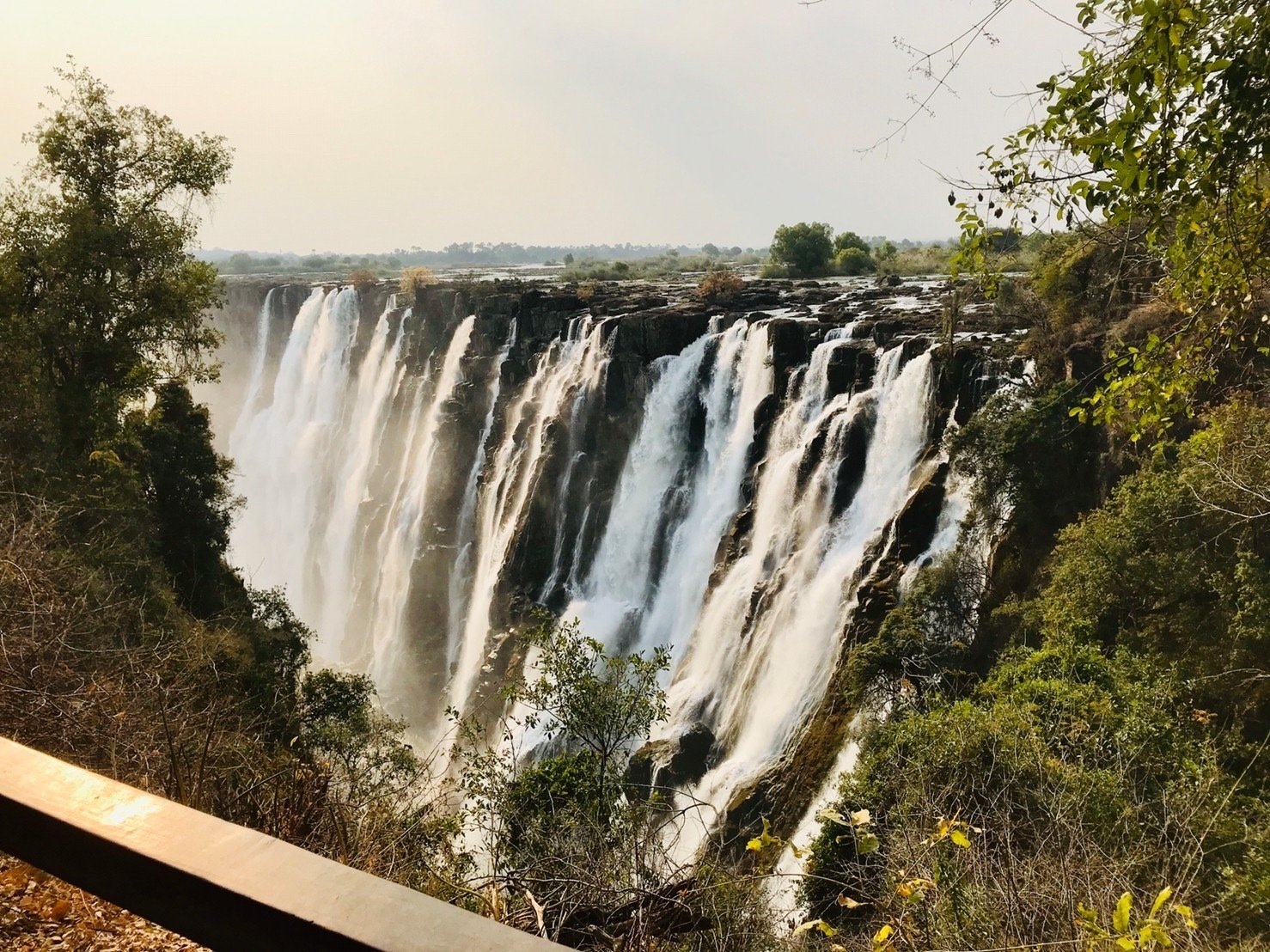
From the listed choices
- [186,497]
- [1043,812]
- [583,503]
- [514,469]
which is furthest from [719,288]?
[1043,812]

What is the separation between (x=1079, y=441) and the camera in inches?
546

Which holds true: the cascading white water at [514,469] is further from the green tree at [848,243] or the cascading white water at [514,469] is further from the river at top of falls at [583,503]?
the green tree at [848,243]

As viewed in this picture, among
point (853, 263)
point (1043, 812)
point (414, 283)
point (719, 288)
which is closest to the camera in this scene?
point (1043, 812)

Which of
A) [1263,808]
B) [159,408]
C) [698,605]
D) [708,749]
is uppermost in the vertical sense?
[159,408]

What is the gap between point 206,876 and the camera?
142 cm

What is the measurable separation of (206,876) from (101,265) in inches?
655

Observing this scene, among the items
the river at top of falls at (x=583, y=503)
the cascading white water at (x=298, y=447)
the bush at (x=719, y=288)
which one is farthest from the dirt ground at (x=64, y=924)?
the cascading white water at (x=298, y=447)

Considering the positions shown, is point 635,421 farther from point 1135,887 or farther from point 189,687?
point 1135,887

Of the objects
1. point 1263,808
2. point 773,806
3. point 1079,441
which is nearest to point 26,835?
point 1263,808

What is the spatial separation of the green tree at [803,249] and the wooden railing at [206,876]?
37589mm

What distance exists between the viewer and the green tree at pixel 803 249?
37125mm

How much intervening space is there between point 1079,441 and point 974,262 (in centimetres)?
1229

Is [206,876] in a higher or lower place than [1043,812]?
higher

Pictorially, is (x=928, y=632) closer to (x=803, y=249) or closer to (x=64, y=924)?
(x=64, y=924)
